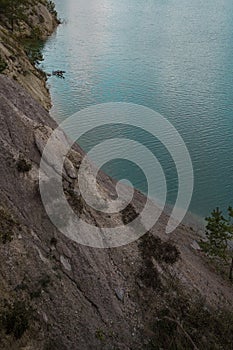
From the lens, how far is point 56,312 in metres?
21.5

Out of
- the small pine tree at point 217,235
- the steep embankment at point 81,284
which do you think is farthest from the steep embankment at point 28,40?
the small pine tree at point 217,235

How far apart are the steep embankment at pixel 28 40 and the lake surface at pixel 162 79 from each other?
9.20 ft

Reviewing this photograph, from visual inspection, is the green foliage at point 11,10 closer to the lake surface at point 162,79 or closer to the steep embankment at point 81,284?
the lake surface at point 162,79

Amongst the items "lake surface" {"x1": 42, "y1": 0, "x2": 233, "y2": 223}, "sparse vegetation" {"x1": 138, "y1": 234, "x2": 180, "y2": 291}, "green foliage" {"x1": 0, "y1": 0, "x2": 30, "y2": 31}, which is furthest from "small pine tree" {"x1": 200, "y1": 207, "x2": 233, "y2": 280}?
"green foliage" {"x1": 0, "y1": 0, "x2": 30, "y2": 31}

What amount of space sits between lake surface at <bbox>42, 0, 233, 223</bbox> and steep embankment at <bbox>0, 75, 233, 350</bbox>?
44.4 ft

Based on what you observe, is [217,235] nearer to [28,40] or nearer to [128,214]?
[128,214]

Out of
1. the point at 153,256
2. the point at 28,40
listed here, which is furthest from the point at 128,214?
the point at 28,40

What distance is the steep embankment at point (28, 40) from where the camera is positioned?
4478 cm

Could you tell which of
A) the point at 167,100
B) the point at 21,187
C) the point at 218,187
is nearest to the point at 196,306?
the point at 21,187

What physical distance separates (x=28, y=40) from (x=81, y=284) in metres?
67.5

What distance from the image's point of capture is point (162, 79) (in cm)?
7325

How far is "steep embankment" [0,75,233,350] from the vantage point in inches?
829

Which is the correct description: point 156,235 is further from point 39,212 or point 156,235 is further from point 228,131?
point 228,131

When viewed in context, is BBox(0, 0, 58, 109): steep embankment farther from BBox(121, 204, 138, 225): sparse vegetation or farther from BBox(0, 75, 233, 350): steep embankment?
BBox(121, 204, 138, 225): sparse vegetation
